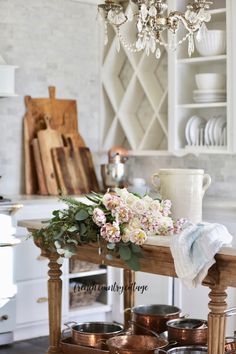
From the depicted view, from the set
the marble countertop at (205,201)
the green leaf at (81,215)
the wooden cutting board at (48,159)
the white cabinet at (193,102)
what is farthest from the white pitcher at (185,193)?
the wooden cutting board at (48,159)

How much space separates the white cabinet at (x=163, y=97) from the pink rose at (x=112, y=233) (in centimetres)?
215

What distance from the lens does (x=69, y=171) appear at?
6121 mm

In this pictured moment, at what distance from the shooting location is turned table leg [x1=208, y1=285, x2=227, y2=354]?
305 centimetres

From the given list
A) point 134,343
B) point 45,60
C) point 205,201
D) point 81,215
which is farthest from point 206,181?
point 45,60

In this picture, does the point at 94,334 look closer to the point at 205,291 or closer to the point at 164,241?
the point at 164,241

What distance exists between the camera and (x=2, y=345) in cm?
523

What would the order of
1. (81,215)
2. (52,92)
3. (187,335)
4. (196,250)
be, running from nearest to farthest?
1. (196,250)
2. (81,215)
3. (187,335)
4. (52,92)

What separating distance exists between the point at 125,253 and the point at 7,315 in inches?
85.5

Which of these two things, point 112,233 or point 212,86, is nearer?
point 112,233

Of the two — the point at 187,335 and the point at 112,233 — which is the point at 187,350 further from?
the point at 112,233

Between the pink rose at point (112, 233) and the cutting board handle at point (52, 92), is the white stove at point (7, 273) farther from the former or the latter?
the pink rose at point (112, 233)

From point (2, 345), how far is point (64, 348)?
5.10 ft

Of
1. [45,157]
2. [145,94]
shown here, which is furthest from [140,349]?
[145,94]

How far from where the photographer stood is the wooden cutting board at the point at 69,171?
19.8ft
